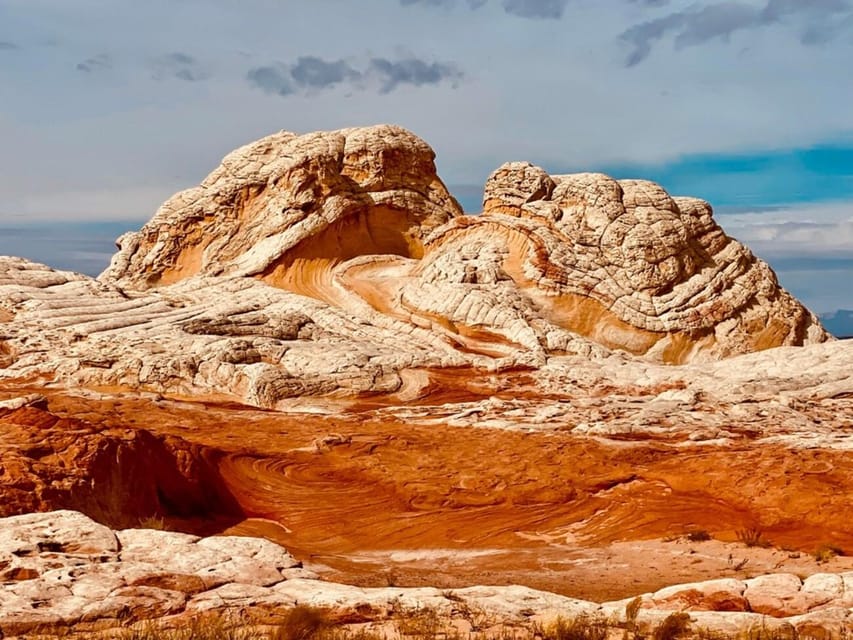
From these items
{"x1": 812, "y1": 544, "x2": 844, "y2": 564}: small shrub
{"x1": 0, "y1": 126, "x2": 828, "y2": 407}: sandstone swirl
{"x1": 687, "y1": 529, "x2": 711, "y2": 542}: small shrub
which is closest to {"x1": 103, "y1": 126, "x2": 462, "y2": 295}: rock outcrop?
{"x1": 0, "y1": 126, "x2": 828, "y2": 407}: sandstone swirl

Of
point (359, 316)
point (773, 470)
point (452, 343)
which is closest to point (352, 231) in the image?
point (359, 316)

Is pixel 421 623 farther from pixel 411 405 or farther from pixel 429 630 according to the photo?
pixel 411 405

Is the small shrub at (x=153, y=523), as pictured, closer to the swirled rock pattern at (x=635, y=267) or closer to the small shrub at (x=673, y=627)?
the small shrub at (x=673, y=627)

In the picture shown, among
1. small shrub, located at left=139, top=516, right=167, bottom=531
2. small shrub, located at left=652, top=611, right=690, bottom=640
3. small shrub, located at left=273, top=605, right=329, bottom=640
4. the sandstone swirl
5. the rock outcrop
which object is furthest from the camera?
the rock outcrop

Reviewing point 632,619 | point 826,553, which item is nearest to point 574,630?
point 632,619

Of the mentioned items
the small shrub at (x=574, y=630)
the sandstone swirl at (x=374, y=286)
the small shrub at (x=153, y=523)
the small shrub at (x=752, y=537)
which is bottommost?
the small shrub at (x=574, y=630)

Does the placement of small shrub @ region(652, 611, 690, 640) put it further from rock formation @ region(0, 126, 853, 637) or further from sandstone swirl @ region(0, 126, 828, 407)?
sandstone swirl @ region(0, 126, 828, 407)

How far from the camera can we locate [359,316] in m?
28.3

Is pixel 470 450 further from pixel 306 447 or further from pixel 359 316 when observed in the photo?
pixel 359 316

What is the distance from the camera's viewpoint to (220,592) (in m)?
9.28

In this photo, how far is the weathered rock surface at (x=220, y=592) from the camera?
8.59 m

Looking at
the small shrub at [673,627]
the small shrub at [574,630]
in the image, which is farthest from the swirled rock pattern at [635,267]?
the small shrub at [574,630]

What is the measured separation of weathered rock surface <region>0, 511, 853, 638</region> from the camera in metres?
8.59

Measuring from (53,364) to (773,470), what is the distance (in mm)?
15872
